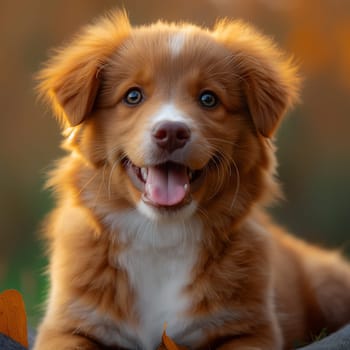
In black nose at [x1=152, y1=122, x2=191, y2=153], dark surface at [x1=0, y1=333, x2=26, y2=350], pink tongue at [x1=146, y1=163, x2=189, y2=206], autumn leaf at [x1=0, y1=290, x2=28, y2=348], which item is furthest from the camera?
autumn leaf at [x1=0, y1=290, x2=28, y2=348]

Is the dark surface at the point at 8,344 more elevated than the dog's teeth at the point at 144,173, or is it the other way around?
the dog's teeth at the point at 144,173

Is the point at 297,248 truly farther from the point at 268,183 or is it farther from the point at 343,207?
the point at 343,207

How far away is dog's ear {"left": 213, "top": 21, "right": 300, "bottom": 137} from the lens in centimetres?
376

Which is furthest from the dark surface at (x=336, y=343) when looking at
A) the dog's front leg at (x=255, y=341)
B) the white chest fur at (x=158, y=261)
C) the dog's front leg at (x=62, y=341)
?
the dog's front leg at (x=62, y=341)

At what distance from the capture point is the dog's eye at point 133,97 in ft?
12.0

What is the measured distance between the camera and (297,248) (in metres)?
5.01

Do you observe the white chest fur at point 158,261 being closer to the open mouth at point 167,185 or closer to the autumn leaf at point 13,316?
the open mouth at point 167,185

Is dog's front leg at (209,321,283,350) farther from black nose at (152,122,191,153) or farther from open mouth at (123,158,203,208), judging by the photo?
black nose at (152,122,191,153)

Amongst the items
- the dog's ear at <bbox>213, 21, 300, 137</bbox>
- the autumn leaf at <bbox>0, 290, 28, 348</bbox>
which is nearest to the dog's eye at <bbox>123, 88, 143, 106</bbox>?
the dog's ear at <bbox>213, 21, 300, 137</bbox>

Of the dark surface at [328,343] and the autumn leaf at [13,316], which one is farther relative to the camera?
the autumn leaf at [13,316]

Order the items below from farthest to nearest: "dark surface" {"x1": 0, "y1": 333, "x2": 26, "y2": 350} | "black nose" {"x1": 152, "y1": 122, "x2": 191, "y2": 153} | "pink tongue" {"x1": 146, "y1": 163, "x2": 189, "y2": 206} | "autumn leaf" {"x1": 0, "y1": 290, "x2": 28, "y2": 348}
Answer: "autumn leaf" {"x1": 0, "y1": 290, "x2": 28, "y2": 348}
"dark surface" {"x1": 0, "y1": 333, "x2": 26, "y2": 350}
"pink tongue" {"x1": 146, "y1": 163, "x2": 189, "y2": 206}
"black nose" {"x1": 152, "y1": 122, "x2": 191, "y2": 153}

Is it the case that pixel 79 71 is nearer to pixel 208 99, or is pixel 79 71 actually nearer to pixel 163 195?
pixel 208 99

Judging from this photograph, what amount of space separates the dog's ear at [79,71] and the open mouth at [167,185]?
448 mm

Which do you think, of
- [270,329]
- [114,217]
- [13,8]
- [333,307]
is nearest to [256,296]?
[270,329]
